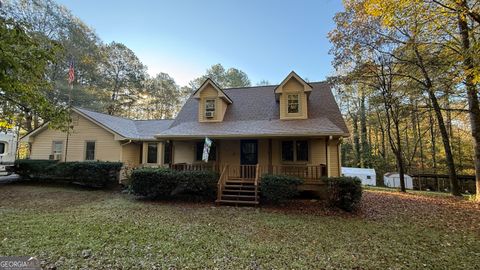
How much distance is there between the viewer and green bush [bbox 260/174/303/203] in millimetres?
8820

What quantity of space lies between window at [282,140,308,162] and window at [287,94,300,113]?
184cm

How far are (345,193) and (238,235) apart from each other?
484 cm

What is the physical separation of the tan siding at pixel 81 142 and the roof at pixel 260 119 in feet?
15.3

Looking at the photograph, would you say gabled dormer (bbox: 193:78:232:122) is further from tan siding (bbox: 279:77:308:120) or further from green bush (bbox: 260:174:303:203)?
green bush (bbox: 260:174:303:203)

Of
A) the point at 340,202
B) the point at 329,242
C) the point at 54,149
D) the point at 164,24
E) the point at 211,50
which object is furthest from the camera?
the point at 211,50

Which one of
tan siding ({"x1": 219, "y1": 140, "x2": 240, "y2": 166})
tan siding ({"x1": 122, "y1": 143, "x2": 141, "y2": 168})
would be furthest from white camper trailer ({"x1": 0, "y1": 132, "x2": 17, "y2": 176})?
tan siding ({"x1": 219, "y1": 140, "x2": 240, "y2": 166})

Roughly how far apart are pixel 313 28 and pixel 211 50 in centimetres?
760

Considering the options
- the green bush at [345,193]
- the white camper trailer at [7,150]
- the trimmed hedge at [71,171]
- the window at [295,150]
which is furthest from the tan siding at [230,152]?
the white camper trailer at [7,150]

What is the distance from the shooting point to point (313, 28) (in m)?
13.7

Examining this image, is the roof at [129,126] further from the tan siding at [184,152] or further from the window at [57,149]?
the tan siding at [184,152]

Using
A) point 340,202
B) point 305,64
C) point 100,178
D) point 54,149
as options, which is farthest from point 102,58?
point 340,202

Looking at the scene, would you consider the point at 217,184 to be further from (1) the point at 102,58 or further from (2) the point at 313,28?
(1) the point at 102,58

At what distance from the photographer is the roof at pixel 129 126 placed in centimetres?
1434

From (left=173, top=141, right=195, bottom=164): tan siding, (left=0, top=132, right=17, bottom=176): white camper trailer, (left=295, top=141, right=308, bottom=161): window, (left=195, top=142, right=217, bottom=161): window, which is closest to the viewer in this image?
(left=295, top=141, right=308, bottom=161): window
